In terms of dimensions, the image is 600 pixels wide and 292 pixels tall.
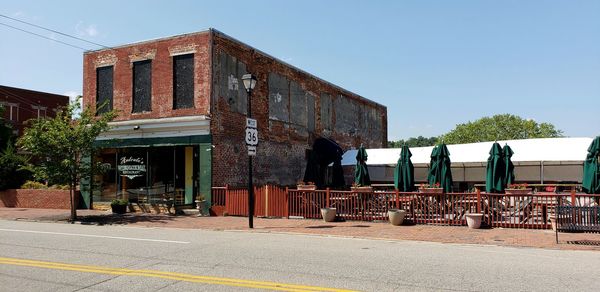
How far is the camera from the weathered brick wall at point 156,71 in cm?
1947

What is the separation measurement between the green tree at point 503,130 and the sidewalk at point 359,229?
4811 centimetres

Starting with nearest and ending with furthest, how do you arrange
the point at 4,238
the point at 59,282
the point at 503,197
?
the point at 59,282, the point at 4,238, the point at 503,197

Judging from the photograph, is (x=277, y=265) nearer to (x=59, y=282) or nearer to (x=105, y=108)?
(x=59, y=282)

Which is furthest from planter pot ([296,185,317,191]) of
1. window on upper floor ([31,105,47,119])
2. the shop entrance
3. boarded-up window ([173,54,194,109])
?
window on upper floor ([31,105,47,119])

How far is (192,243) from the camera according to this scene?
1110 centimetres

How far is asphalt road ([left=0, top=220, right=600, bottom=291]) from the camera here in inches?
265

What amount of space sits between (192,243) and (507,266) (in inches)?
269

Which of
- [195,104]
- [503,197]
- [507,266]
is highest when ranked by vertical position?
[195,104]

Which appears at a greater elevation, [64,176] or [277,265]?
[64,176]

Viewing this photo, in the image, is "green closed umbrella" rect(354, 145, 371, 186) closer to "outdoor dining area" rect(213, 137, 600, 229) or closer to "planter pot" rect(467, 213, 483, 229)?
"outdoor dining area" rect(213, 137, 600, 229)

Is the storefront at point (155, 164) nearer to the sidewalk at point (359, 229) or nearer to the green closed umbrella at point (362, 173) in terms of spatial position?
the sidewalk at point (359, 229)

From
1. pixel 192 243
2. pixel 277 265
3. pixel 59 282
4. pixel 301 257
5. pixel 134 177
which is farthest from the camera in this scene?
pixel 134 177

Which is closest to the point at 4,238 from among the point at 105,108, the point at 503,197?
the point at 105,108

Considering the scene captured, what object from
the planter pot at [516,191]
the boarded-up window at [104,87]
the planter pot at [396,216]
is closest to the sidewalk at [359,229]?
the planter pot at [396,216]
